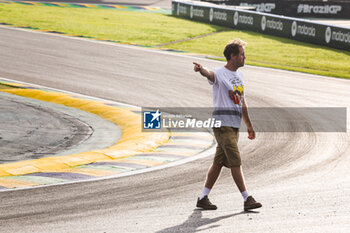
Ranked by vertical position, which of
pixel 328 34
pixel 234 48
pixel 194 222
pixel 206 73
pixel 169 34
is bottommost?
pixel 169 34

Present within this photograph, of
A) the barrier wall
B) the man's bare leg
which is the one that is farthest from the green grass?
the man's bare leg

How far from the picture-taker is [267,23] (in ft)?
106

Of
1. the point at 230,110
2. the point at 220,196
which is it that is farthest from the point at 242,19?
the point at 230,110

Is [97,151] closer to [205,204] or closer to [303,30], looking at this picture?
[205,204]

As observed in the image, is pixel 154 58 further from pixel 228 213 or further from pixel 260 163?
pixel 228 213

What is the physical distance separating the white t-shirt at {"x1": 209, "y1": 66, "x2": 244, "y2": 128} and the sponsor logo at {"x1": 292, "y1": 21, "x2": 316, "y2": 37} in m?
23.0

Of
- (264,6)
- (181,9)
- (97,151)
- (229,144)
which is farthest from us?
(264,6)

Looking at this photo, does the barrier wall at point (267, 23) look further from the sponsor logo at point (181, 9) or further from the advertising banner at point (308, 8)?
the advertising banner at point (308, 8)

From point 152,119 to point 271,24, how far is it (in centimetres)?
1997

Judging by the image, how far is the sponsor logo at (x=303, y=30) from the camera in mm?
28839

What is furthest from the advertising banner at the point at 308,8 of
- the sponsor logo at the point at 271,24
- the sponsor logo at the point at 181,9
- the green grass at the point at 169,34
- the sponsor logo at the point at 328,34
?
the sponsor logo at the point at 328,34

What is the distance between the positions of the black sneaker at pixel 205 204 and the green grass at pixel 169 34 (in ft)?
52.3

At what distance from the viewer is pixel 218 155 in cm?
695

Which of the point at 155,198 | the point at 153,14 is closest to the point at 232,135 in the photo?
the point at 155,198
